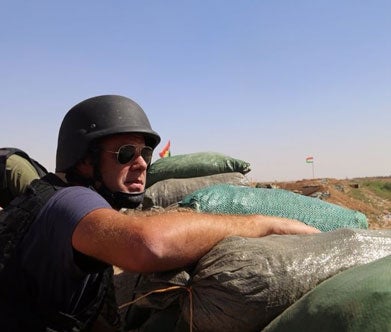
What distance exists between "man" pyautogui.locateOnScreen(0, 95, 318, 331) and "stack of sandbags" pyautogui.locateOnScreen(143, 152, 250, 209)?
3.11 meters

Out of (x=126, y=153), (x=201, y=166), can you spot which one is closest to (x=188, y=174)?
(x=201, y=166)

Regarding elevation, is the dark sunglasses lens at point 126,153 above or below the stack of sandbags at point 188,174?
above

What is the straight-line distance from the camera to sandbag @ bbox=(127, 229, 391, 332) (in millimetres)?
1472

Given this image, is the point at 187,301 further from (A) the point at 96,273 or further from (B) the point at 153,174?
(B) the point at 153,174

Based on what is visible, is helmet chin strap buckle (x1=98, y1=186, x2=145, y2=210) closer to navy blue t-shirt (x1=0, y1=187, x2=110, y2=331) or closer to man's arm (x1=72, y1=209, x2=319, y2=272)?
navy blue t-shirt (x1=0, y1=187, x2=110, y2=331)

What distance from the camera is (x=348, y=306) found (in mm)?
1103

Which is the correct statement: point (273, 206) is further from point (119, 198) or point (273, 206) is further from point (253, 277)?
point (253, 277)

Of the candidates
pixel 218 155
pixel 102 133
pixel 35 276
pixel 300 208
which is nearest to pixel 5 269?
pixel 35 276

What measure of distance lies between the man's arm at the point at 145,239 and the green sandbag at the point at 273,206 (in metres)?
1.60

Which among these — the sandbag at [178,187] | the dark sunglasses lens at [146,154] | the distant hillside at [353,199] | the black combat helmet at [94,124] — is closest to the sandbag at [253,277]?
the dark sunglasses lens at [146,154]

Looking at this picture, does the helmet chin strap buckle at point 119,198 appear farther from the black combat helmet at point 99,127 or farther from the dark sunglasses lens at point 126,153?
the dark sunglasses lens at point 126,153

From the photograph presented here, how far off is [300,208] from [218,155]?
2577 mm

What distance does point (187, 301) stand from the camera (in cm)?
158

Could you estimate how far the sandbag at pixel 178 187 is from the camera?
512 centimetres
